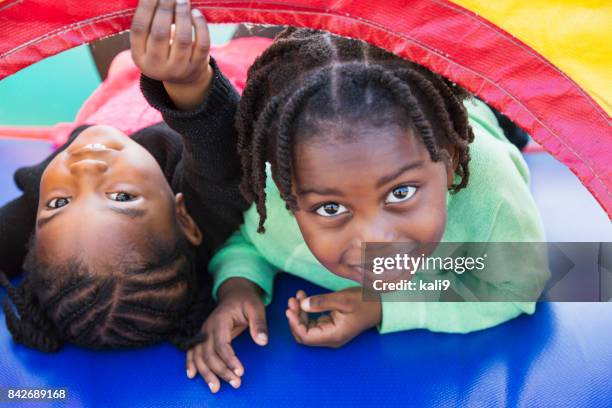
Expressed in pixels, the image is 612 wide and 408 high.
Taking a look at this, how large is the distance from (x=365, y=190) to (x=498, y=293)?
32cm

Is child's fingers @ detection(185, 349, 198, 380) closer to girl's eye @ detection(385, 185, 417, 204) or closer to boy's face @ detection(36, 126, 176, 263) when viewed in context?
boy's face @ detection(36, 126, 176, 263)

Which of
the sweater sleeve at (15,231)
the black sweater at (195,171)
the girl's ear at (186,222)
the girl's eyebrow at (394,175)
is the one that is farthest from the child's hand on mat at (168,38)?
the sweater sleeve at (15,231)

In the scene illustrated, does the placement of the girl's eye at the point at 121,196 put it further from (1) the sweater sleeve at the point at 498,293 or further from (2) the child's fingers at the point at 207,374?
(1) the sweater sleeve at the point at 498,293

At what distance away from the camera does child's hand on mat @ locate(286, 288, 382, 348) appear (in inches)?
33.5

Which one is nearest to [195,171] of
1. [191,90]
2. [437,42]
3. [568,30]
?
[191,90]

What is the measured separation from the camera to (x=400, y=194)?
67cm

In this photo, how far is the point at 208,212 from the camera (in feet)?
3.23

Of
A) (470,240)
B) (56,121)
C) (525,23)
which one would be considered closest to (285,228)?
(470,240)

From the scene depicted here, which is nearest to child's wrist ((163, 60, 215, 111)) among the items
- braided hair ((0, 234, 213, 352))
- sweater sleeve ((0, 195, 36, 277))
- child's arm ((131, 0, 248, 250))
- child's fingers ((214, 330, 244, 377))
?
child's arm ((131, 0, 248, 250))

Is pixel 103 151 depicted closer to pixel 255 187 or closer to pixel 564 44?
pixel 255 187

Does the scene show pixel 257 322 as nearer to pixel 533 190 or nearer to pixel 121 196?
pixel 121 196

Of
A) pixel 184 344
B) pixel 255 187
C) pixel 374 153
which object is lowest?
pixel 184 344

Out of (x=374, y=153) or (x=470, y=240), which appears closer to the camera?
(x=374, y=153)

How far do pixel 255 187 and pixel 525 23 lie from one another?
35 centimetres
